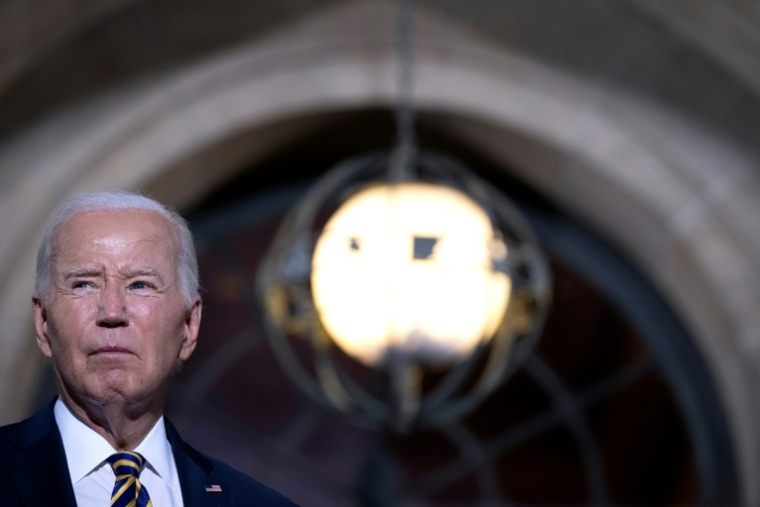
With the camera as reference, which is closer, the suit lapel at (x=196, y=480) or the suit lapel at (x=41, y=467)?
the suit lapel at (x=41, y=467)

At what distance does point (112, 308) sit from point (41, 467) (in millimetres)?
180

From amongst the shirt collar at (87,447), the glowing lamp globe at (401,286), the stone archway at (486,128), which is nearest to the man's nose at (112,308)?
the shirt collar at (87,447)

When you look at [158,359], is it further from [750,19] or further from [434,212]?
[750,19]

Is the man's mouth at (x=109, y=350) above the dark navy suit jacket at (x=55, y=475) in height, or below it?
above

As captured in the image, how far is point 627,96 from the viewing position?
4277 mm

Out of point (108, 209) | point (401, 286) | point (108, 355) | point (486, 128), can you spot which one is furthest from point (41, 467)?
point (486, 128)

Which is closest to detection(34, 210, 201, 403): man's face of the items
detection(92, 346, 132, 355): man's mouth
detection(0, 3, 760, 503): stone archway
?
detection(92, 346, 132, 355): man's mouth

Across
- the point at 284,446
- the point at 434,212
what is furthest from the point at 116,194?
the point at 284,446

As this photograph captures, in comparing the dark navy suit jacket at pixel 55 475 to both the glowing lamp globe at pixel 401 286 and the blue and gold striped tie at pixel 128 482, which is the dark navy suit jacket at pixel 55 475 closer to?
the blue and gold striped tie at pixel 128 482

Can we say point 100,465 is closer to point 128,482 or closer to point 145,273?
point 128,482

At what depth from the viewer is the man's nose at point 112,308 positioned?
1137mm

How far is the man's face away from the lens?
1.14m

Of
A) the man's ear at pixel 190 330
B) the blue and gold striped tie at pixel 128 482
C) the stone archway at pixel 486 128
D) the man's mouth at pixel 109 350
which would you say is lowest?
the blue and gold striped tie at pixel 128 482

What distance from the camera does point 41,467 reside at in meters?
1.16
